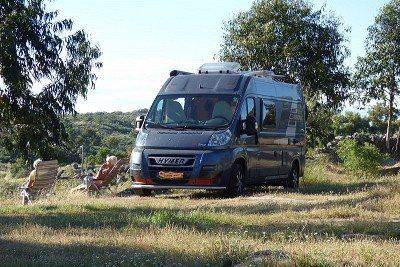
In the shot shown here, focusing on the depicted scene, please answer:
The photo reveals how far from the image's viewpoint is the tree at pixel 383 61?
4128cm

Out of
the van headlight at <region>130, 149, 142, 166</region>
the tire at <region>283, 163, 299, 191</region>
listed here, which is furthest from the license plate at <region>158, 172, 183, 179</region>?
the tire at <region>283, 163, 299, 191</region>

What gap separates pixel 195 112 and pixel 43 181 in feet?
16.4

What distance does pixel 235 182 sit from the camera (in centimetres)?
1552

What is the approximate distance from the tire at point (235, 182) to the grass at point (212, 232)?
782 mm

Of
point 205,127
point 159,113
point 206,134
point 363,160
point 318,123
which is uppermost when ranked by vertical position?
point 318,123

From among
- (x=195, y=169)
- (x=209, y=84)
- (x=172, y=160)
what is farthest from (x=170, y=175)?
(x=209, y=84)

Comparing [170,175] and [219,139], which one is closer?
[219,139]

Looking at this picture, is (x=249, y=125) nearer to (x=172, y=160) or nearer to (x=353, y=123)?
(x=172, y=160)

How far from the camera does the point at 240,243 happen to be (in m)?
7.21

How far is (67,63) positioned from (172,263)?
19086 millimetres

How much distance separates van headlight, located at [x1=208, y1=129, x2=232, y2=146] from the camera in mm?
14930

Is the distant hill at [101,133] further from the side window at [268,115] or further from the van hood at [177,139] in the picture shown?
the van hood at [177,139]

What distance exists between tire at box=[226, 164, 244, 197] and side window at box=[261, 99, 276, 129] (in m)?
1.50

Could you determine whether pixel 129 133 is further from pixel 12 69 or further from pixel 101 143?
pixel 12 69
